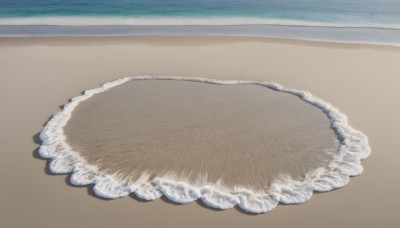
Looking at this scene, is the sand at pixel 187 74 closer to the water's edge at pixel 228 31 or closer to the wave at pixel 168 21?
the water's edge at pixel 228 31

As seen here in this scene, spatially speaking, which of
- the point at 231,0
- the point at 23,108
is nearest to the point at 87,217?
the point at 23,108

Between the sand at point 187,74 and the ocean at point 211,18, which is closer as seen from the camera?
the sand at point 187,74

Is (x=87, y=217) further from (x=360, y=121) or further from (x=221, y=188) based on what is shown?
(x=360, y=121)

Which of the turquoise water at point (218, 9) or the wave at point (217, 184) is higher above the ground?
the turquoise water at point (218, 9)

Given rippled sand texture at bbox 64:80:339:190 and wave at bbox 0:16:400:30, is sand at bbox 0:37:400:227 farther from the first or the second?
wave at bbox 0:16:400:30

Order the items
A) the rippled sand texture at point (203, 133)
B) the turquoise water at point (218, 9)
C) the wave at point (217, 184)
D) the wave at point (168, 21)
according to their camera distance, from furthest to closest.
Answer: the turquoise water at point (218, 9) < the wave at point (168, 21) < the rippled sand texture at point (203, 133) < the wave at point (217, 184)

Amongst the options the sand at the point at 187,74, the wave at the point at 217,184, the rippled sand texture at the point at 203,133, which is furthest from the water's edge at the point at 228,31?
the wave at the point at 217,184
